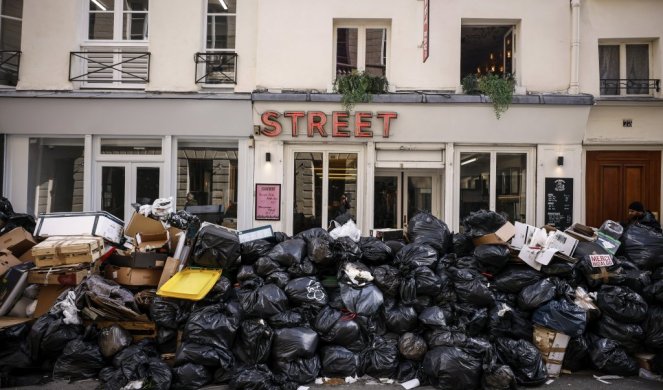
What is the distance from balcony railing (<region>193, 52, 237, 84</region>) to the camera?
28.8 feet

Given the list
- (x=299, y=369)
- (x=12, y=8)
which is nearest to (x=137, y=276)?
(x=299, y=369)

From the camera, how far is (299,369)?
455 centimetres

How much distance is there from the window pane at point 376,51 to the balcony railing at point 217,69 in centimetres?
265

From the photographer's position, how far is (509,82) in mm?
8242

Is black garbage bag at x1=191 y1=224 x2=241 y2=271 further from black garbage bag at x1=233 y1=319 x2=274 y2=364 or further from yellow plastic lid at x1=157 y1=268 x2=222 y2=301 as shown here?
black garbage bag at x1=233 y1=319 x2=274 y2=364

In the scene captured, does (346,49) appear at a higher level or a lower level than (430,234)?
higher

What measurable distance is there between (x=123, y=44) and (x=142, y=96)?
1316mm

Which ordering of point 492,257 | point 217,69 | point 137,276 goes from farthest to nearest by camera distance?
point 217,69 → point 137,276 → point 492,257

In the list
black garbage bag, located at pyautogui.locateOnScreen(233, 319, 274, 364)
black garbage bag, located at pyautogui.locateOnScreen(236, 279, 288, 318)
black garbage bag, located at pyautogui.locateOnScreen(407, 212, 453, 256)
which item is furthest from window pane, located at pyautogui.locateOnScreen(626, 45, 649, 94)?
black garbage bag, located at pyautogui.locateOnScreen(233, 319, 274, 364)

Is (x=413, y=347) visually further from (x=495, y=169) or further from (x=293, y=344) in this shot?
(x=495, y=169)

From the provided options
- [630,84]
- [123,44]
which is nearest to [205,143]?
[123,44]

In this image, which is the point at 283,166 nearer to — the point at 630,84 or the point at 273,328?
the point at 273,328

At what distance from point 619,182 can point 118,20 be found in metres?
10.3

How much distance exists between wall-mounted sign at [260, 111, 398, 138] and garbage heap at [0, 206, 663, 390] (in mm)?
3540
